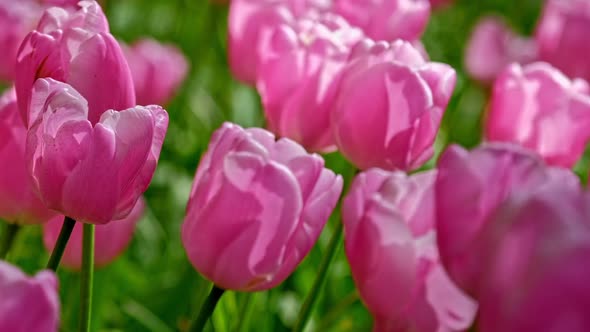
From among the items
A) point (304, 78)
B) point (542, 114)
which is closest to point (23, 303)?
point (304, 78)

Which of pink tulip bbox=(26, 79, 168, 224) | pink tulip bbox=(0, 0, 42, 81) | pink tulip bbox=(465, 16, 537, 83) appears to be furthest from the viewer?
pink tulip bbox=(465, 16, 537, 83)

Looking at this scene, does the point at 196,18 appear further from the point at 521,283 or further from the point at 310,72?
the point at 521,283

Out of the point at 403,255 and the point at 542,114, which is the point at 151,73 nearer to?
the point at 542,114

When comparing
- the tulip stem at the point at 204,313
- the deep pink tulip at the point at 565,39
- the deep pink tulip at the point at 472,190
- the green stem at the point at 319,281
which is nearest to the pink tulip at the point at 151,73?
the deep pink tulip at the point at 565,39

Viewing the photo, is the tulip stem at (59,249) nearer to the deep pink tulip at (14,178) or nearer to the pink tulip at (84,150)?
the pink tulip at (84,150)

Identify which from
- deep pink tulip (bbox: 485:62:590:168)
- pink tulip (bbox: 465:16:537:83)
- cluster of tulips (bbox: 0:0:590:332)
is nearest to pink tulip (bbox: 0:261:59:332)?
cluster of tulips (bbox: 0:0:590:332)

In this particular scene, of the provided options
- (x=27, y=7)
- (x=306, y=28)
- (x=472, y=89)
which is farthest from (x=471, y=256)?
(x=472, y=89)

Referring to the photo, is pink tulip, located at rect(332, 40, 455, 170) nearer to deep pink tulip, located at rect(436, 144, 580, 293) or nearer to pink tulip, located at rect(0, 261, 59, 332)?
deep pink tulip, located at rect(436, 144, 580, 293)
